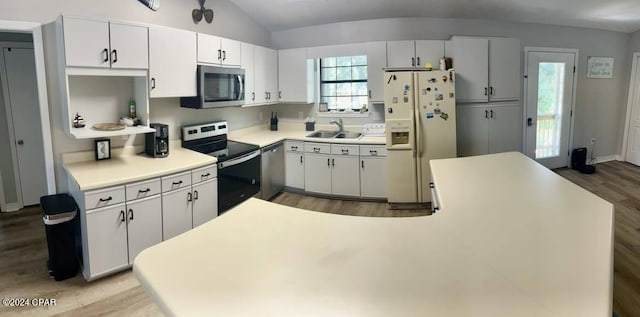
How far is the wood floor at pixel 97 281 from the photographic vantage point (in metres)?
2.43

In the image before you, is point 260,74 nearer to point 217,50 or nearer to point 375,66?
point 217,50

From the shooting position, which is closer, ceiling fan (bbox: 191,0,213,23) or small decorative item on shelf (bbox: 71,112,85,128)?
small decorative item on shelf (bbox: 71,112,85,128)

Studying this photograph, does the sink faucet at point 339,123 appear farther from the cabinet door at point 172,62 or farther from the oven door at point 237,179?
the cabinet door at point 172,62

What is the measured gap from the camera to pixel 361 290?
1.08m

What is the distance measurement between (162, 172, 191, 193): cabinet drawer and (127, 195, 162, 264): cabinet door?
0.11m

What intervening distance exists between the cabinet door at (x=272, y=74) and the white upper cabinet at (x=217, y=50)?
725 mm

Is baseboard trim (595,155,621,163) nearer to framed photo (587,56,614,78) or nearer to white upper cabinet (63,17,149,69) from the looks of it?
framed photo (587,56,614,78)

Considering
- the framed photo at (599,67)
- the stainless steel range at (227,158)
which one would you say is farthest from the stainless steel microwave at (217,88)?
the framed photo at (599,67)

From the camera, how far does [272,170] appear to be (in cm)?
466

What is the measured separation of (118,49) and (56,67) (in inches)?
22.4

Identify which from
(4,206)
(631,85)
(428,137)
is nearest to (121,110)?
(4,206)

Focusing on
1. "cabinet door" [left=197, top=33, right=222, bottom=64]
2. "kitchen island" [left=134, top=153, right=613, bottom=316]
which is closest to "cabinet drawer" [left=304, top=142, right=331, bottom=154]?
"cabinet door" [left=197, top=33, right=222, bottom=64]

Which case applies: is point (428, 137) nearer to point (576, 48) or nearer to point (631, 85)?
point (576, 48)

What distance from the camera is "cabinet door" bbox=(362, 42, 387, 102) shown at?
469 centimetres
